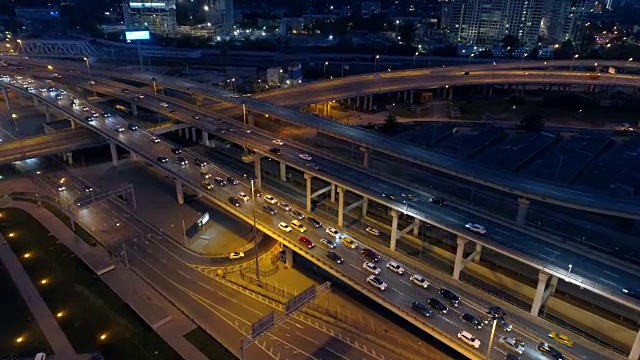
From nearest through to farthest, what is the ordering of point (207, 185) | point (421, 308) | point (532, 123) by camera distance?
point (421, 308), point (207, 185), point (532, 123)

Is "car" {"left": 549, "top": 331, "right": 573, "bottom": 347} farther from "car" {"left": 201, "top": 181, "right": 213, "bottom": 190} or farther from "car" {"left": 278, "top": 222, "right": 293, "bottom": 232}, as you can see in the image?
"car" {"left": 201, "top": 181, "right": 213, "bottom": 190}

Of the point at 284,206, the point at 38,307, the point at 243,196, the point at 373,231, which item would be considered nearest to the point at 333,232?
the point at 373,231

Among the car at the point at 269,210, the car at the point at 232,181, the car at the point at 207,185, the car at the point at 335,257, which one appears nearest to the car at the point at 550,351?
the car at the point at 335,257

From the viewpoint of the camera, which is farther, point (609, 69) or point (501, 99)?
point (609, 69)

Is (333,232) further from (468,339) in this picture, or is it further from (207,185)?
(207,185)

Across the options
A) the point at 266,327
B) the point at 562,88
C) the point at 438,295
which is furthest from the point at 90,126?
the point at 562,88

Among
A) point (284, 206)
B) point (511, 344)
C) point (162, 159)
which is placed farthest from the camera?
point (162, 159)

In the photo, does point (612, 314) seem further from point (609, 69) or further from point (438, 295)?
point (609, 69)

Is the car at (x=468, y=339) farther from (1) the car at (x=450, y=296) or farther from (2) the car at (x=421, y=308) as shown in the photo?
(1) the car at (x=450, y=296)
